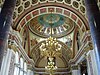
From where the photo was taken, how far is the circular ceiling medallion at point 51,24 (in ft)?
56.1

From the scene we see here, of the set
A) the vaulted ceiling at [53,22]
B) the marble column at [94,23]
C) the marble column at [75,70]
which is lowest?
the marble column at [75,70]

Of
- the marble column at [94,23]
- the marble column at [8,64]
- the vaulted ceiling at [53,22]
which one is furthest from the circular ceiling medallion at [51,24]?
the marble column at [94,23]

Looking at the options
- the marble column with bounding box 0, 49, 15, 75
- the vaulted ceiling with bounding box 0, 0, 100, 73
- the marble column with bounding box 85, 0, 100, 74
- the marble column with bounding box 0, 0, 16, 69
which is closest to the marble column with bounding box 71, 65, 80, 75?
the vaulted ceiling with bounding box 0, 0, 100, 73

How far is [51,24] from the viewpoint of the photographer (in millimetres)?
18141

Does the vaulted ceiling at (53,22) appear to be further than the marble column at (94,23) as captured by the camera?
Yes

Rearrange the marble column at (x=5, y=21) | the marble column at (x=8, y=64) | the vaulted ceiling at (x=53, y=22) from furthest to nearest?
the vaulted ceiling at (x=53, y=22)
the marble column at (x=8, y=64)
the marble column at (x=5, y=21)

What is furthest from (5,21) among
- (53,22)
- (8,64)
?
(53,22)

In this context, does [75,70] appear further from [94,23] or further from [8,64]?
[94,23]

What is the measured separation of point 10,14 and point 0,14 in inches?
14.3

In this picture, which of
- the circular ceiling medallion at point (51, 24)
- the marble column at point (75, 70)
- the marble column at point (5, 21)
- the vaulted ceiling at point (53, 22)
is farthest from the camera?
the circular ceiling medallion at point (51, 24)

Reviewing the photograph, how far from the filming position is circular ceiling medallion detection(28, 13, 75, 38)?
17.1 meters

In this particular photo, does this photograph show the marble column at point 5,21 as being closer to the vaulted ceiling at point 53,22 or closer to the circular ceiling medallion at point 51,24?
the vaulted ceiling at point 53,22

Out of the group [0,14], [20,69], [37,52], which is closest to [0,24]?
[0,14]

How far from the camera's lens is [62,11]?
12.2 metres
